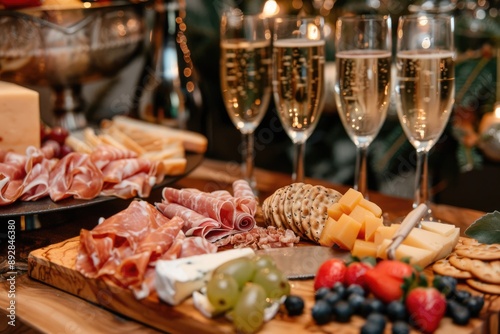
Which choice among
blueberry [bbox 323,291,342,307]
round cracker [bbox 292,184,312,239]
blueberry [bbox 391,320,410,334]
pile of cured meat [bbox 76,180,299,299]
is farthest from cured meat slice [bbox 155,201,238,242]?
blueberry [bbox 391,320,410,334]

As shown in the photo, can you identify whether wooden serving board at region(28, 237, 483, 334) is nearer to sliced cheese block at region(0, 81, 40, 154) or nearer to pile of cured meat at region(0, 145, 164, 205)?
pile of cured meat at region(0, 145, 164, 205)

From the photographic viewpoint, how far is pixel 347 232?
112 cm

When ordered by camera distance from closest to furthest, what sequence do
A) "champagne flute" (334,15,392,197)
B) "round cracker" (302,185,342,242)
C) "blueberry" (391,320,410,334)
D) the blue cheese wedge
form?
1. "blueberry" (391,320,410,334)
2. the blue cheese wedge
3. "round cracker" (302,185,342,242)
4. "champagne flute" (334,15,392,197)

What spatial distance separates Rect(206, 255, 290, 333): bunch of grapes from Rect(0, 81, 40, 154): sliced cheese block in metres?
0.70

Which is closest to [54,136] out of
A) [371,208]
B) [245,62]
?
[245,62]

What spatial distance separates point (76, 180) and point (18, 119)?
0.24 meters

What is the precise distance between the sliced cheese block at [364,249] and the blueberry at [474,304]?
0.17 metres

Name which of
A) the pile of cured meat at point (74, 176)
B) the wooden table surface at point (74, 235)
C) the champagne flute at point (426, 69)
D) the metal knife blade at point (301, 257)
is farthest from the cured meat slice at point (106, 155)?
→ the champagne flute at point (426, 69)

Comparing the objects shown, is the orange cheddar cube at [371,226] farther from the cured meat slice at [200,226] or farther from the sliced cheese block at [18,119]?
the sliced cheese block at [18,119]

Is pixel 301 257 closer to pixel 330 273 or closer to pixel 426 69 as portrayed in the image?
pixel 330 273

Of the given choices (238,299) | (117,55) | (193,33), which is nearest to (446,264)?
(238,299)

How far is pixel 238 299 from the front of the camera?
0.94 meters

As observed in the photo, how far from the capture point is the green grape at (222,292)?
0.93m

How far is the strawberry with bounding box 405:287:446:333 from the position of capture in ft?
2.94
